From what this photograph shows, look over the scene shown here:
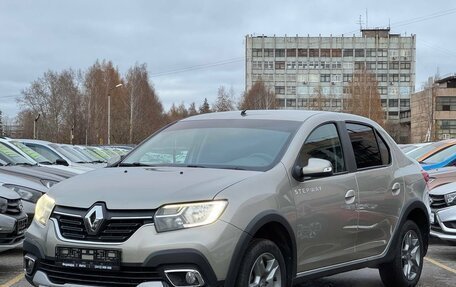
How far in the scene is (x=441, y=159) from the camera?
1205 centimetres

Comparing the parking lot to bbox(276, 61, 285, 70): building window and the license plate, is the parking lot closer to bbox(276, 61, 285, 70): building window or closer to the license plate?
the license plate

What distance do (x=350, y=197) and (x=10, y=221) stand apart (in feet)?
12.7

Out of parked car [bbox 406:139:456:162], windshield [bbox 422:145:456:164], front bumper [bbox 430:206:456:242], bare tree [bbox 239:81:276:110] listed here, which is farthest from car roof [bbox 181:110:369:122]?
bare tree [bbox 239:81:276:110]

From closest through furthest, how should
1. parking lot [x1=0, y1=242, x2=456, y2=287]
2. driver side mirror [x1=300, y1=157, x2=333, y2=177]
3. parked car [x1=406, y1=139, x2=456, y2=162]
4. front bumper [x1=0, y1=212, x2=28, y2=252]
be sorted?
driver side mirror [x1=300, y1=157, x2=333, y2=177] < parking lot [x1=0, y1=242, x2=456, y2=287] < front bumper [x1=0, y1=212, x2=28, y2=252] < parked car [x1=406, y1=139, x2=456, y2=162]

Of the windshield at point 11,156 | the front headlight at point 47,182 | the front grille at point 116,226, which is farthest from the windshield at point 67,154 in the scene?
the front grille at point 116,226

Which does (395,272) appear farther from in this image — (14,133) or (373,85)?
(14,133)

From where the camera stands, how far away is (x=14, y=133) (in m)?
102

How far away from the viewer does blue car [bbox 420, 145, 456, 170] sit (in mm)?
11713

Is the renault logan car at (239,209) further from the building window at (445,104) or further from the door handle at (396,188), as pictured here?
the building window at (445,104)

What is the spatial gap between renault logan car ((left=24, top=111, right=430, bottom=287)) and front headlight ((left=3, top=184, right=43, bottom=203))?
331cm

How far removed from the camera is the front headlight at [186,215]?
4.07 m

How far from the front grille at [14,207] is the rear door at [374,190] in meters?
4.04

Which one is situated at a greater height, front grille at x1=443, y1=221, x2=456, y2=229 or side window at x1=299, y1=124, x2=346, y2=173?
side window at x1=299, y1=124, x2=346, y2=173

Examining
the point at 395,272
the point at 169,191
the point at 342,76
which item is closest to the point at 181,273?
the point at 169,191
